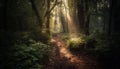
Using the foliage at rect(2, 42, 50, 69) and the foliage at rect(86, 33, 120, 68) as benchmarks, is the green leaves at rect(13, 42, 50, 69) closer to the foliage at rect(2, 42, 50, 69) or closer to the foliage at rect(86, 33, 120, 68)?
the foliage at rect(2, 42, 50, 69)

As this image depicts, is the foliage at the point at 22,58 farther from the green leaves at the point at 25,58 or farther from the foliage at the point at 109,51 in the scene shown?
the foliage at the point at 109,51

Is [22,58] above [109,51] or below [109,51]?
above

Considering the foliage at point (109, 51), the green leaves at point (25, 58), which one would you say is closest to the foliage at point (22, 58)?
the green leaves at point (25, 58)

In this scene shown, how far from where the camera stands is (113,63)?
7.98 m

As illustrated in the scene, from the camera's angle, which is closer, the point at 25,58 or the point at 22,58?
the point at 22,58

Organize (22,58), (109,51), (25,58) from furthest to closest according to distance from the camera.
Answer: (109,51) → (25,58) → (22,58)

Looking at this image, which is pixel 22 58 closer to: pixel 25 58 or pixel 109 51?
pixel 25 58

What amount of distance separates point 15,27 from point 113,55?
835cm

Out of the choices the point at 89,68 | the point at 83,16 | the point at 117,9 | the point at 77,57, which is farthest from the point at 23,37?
the point at 117,9

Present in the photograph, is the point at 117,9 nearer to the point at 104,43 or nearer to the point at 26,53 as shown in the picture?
the point at 104,43

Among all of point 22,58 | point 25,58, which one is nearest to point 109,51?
point 25,58

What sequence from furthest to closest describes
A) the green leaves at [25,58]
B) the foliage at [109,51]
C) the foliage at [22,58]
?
the foliage at [109,51]
the green leaves at [25,58]
the foliage at [22,58]

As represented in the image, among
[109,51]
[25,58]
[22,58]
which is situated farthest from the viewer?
[109,51]

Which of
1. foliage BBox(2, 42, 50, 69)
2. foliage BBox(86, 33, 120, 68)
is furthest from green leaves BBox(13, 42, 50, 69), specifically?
foliage BBox(86, 33, 120, 68)
